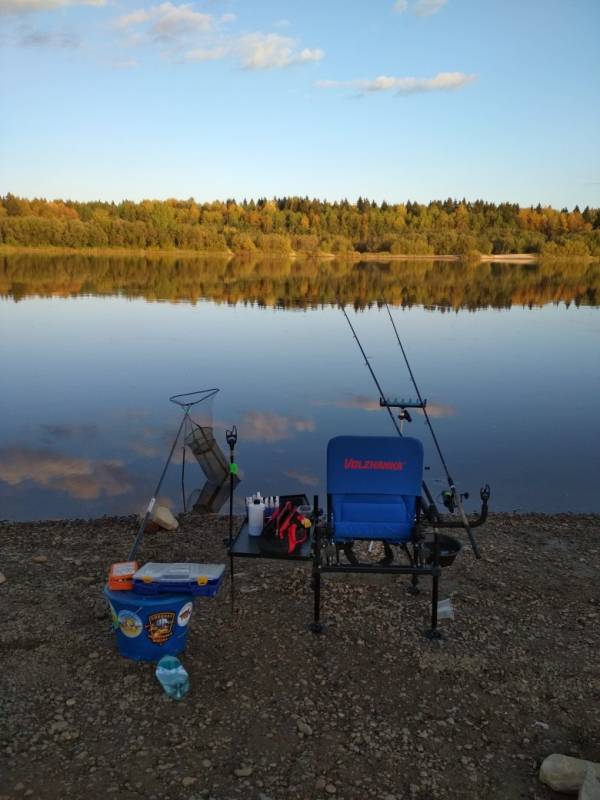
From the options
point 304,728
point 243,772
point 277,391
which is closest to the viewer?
point 243,772

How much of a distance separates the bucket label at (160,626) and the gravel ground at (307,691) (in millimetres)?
265

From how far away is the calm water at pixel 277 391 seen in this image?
10.6 metres

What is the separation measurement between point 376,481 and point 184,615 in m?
1.76

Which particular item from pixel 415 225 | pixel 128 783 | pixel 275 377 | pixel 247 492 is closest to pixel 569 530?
pixel 247 492

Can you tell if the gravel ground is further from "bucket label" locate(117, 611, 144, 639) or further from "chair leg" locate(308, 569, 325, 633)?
"bucket label" locate(117, 611, 144, 639)

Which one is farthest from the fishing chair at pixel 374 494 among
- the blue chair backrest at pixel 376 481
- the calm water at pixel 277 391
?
the calm water at pixel 277 391

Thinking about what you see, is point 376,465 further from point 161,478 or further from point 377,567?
point 161,478

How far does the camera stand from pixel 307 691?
4.42m

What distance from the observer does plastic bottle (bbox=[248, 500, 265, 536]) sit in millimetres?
5371

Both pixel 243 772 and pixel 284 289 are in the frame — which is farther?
pixel 284 289

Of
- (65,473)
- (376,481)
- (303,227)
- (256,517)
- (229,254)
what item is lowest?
(65,473)

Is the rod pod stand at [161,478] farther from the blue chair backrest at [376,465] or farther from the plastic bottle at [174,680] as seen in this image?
the blue chair backrest at [376,465]

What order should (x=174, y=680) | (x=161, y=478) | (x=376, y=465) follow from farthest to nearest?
1. (x=161, y=478)
2. (x=376, y=465)
3. (x=174, y=680)

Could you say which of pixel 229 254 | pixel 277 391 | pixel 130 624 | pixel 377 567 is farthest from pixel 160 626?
pixel 229 254
